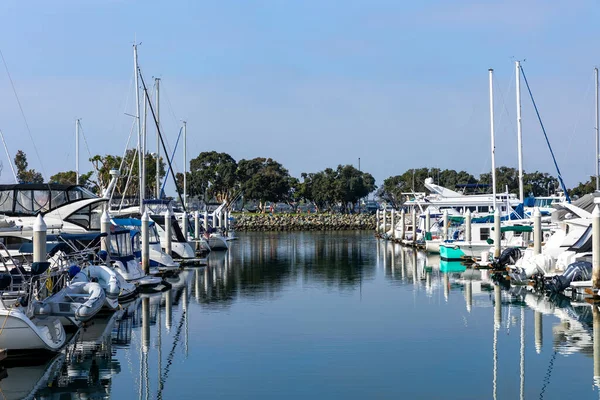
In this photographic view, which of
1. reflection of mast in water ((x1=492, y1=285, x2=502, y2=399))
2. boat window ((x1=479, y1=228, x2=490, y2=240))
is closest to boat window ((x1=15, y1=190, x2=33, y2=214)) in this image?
reflection of mast in water ((x1=492, y1=285, x2=502, y2=399))

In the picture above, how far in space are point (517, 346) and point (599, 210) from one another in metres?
7.76

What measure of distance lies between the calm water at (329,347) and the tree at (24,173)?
69.3m

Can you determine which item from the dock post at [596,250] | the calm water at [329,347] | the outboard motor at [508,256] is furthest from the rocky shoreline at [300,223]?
the dock post at [596,250]

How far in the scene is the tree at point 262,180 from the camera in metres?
125

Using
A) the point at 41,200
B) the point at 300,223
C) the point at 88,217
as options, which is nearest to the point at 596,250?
the point at 88,217

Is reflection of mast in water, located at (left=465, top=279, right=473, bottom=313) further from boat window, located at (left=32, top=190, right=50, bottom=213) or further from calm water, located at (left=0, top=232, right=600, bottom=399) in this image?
boat window, located at (left=32, top=190, right=50, bottom=213)

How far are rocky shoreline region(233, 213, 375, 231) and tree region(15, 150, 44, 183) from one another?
25734 mm

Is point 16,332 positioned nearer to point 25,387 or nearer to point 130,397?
point 25,387

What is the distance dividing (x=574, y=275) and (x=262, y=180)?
97.9 metres

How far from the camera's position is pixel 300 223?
10794cm

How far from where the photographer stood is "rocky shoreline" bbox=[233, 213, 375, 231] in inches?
4188

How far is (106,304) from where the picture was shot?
1023 inches

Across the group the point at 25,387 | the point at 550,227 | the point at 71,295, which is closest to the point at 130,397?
the point at 25,387

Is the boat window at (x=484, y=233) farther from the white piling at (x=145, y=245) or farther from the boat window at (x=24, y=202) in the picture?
the boat window at (x=24, y=202)
